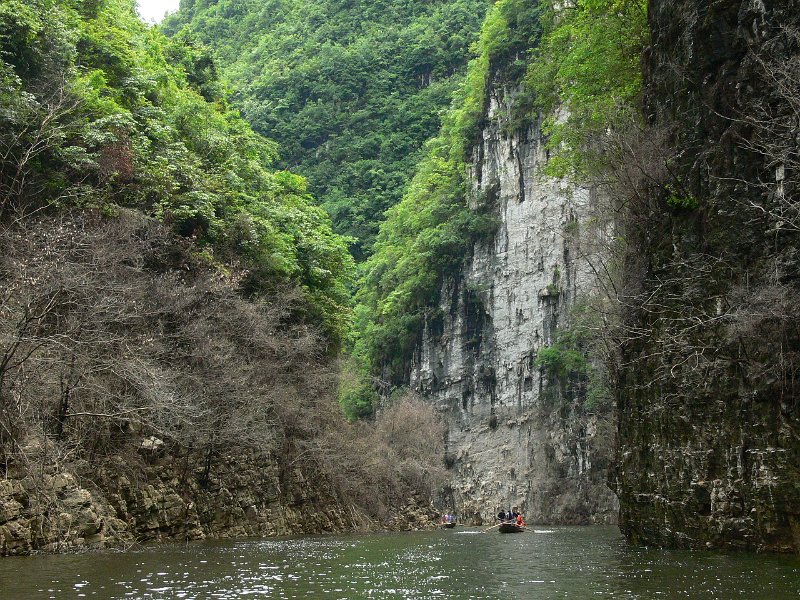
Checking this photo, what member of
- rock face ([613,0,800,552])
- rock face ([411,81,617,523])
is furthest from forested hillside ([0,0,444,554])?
rock face ([411,81,617,523])

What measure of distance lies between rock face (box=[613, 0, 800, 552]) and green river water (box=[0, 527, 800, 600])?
1306 millimetres

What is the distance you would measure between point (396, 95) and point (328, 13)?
64.3 ft

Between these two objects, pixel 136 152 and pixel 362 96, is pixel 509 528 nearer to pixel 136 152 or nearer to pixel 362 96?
pixel 136 152

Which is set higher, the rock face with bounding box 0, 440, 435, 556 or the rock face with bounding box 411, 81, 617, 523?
the rock face with bounding box 411, 81, 617, 523

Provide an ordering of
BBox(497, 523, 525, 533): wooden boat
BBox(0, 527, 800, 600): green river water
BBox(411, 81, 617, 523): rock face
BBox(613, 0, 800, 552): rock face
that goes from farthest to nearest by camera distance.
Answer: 1. BBox(411, 81, 617, 523): rock face
2. BBox(497, 523, 525, 533): wooden boat
3. BBox(613, 0, 800, 552): rock face
4. BBox(0, 527, 800, 600): green river water

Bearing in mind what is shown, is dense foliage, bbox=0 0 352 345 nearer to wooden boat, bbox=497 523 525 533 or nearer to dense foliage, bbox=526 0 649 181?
wooden boat, bbox=497 523 525 533

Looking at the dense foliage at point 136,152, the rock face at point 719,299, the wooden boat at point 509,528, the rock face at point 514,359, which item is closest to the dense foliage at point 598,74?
the rock face at point 719,299

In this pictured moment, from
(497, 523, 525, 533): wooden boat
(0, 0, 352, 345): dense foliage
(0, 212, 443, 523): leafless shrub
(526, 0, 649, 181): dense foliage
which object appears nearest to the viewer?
(0, 212, 443, 523): leafless shrub

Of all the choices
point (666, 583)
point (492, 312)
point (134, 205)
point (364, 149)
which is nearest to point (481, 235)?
point (492, 312)

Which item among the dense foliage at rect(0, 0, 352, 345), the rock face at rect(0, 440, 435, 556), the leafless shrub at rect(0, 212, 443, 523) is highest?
the dense foliage at rect(0, 0, 352, 345)

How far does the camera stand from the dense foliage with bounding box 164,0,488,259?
321 feet

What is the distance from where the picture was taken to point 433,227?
80938 millimetres

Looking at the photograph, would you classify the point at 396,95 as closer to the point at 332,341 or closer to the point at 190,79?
the point at 190,79

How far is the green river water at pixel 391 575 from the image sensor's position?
1390 centimetres
